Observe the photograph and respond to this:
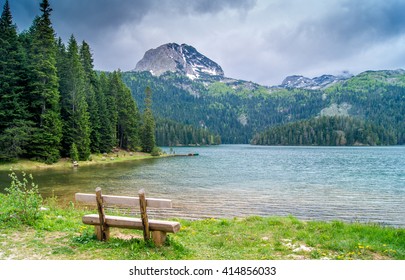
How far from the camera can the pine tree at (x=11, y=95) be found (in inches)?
1649

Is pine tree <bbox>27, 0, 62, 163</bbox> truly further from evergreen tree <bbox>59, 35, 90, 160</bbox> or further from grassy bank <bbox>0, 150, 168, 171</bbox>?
evergreen tree <bbox>59, 35, 90, 160</bbox>

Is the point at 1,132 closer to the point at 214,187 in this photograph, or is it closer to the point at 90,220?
the point at 214,187

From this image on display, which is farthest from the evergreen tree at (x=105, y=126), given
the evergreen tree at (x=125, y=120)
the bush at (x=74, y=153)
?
the bush at (x=74, y=153)

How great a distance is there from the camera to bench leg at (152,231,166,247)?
8.84m

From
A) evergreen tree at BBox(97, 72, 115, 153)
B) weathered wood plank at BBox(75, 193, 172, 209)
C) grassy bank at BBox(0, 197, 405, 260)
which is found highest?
evergreen tree at BBox(97, 72, 115, 153)

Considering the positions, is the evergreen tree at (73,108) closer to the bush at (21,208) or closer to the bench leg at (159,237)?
the bush at (21,208)

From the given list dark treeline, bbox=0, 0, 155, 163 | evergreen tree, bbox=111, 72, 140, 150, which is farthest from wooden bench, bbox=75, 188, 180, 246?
evergreen tree, bbox=111, 72, 140, 150

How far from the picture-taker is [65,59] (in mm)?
55938

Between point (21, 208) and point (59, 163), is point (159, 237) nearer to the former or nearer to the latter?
point (21, 208)

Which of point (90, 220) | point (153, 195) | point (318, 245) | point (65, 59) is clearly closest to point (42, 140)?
point (65, 59)

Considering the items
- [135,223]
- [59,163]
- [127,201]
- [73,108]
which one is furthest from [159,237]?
[73,108]

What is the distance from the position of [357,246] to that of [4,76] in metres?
48.0

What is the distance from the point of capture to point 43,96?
46.7 m

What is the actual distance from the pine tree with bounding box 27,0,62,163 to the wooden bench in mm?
41759
